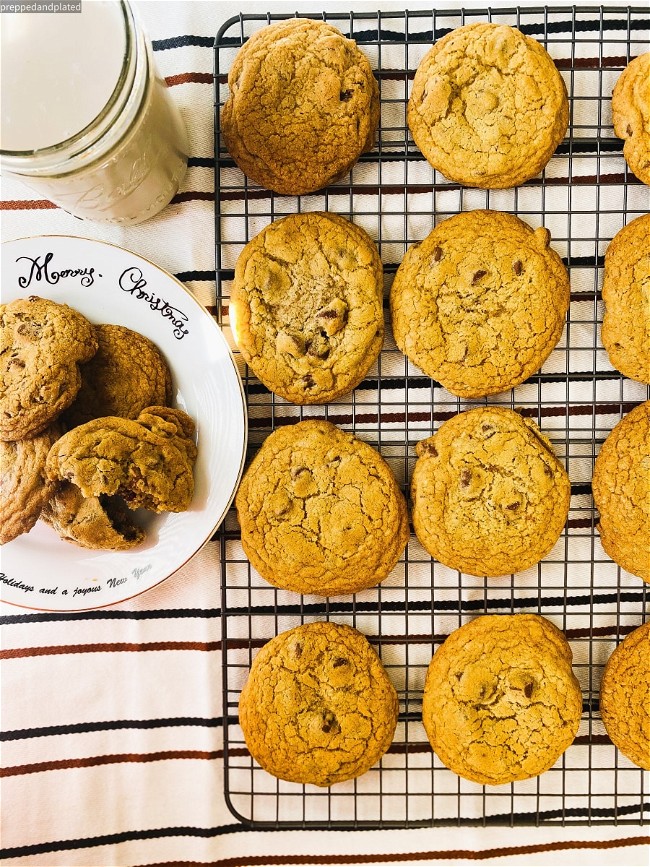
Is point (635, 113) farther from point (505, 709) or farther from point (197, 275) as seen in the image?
point (505, 709)

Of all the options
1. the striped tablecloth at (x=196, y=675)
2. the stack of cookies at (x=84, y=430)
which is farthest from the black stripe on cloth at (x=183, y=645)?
the stack of cookies at (x=84, y=430)

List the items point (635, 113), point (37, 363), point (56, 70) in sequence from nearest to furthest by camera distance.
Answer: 1. point (56, 70)
2. point (37, 363)
3. point (635, 113)

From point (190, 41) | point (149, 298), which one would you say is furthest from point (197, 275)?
point (190, 41)

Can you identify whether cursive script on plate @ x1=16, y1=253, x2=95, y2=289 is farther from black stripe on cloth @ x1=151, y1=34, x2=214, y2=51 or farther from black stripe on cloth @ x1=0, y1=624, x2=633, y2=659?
black stripe on cloth @ x1=0, y1=624, x2=633, y2=659

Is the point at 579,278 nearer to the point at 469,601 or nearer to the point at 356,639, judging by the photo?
the point at 469,601

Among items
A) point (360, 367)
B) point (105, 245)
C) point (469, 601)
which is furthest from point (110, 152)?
point (469, 601)

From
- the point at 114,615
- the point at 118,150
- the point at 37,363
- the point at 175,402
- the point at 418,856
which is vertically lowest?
the point at 418,856

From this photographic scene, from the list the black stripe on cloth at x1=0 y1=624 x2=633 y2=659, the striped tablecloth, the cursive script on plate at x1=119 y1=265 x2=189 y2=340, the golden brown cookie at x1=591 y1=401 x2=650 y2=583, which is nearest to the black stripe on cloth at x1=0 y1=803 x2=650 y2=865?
the striped tablecloth
